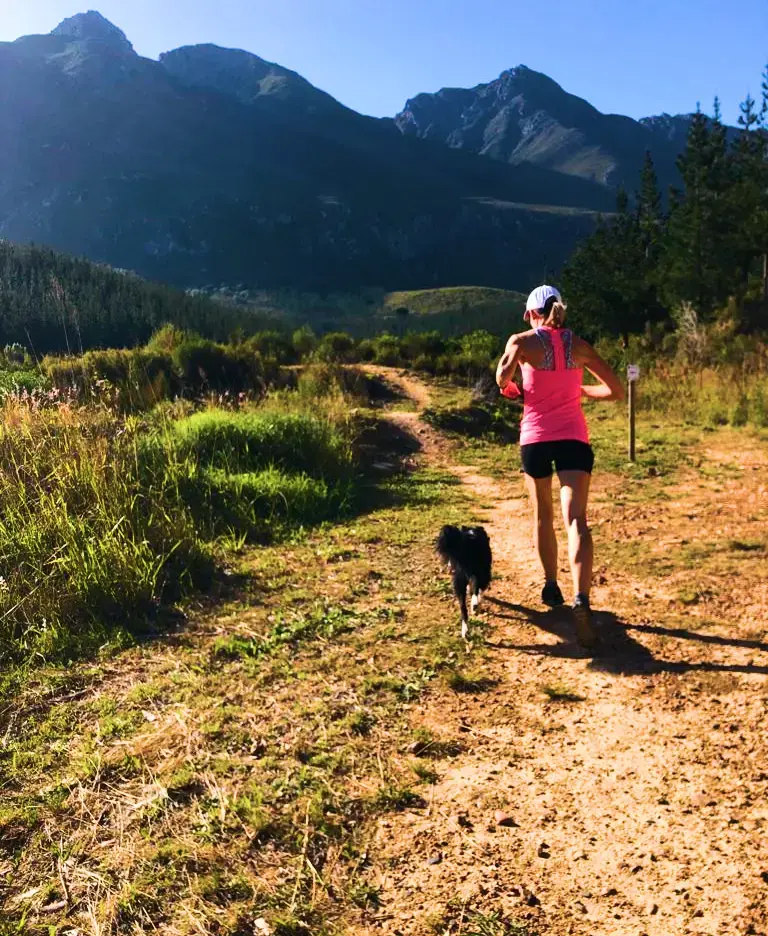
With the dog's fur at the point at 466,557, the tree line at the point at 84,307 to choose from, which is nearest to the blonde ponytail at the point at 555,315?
the dog's fur at the point at 466,557

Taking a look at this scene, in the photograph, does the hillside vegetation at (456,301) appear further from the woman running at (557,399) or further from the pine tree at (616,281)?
the woman running at (557,399)

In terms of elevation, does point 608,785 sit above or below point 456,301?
below

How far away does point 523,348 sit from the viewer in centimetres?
377

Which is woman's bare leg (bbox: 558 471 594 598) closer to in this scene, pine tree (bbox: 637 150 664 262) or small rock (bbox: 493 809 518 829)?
small rock (bbox: 493 809 518 829)

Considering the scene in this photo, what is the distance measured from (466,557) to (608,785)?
170 centimetres

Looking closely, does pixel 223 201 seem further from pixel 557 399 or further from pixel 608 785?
pixel 608 785

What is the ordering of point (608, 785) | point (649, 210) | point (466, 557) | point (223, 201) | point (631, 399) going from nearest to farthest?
1. point (608, 785)
2. point (466, 557)
3. point (631, 399)
4. point (649, 210)
5. point (223, 201)

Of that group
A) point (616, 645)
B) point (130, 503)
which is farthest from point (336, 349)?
point (616, 645)

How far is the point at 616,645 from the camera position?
3705 mm

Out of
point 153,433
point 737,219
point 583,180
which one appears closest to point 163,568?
point 153,433

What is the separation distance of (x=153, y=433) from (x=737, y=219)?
26.3 meters

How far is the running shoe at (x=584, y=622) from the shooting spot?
11.8 ft

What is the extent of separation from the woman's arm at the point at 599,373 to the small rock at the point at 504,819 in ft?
7.25

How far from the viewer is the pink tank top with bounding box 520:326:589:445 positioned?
3.81 meters
